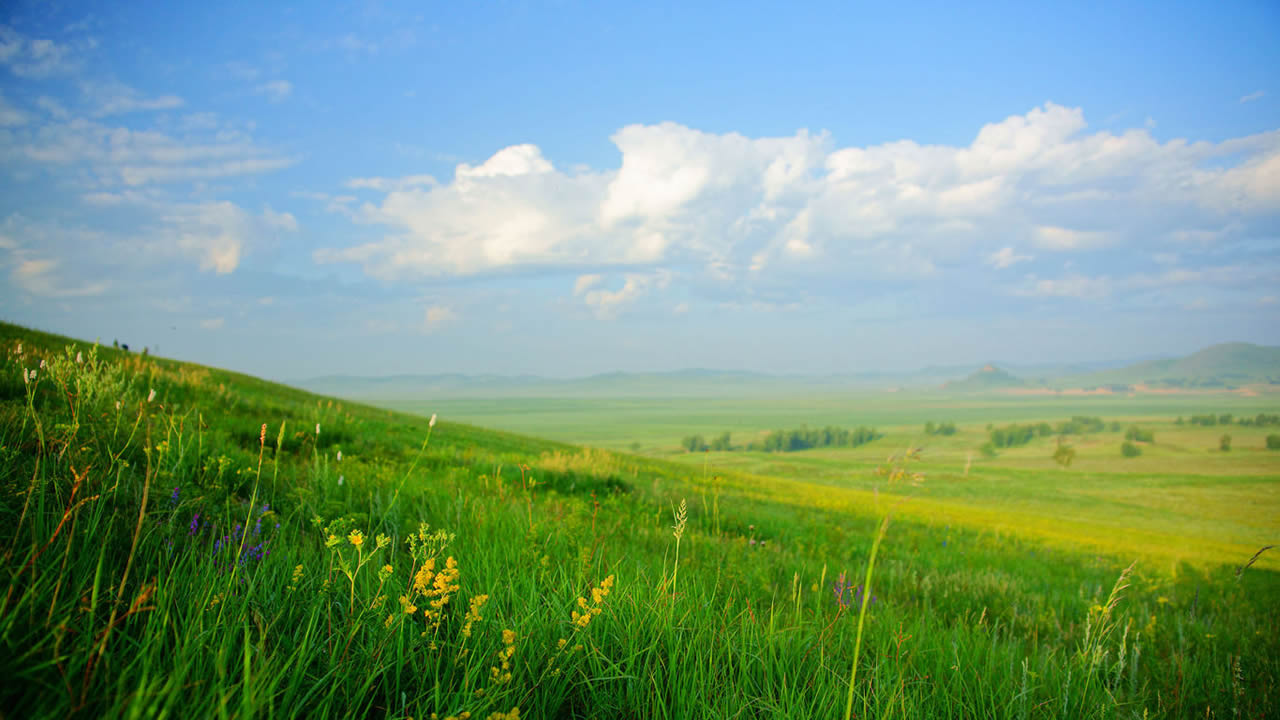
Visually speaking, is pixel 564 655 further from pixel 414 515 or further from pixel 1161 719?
pixel 1161 719

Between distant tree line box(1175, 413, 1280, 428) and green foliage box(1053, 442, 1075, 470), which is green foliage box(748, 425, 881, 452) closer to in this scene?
green foliage box(1053, 442, 1075, 470)

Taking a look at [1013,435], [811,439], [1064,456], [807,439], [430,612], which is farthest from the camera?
[811,439]

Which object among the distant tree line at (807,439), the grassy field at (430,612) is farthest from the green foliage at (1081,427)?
the grassy field at (430,612)

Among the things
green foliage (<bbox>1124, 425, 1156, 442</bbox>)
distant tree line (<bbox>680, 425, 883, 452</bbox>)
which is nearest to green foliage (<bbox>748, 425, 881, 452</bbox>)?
distant tree line (<bbox>680, 425, 883, 452</bbox>)

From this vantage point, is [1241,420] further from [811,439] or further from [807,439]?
[807,439]

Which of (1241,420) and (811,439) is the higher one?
(1241,420)

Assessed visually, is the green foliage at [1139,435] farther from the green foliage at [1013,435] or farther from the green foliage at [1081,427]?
Result: the green foliage at [1013,435]

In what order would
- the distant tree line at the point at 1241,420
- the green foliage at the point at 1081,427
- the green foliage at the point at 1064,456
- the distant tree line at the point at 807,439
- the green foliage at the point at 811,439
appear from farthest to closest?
the green foliage at the point at 811,439 → the distant tree line at the point at 807,439 → the green foliage at the point at 1081,427 → the green foliage at the point at 1064,456 → the distant tree line at the point at 1241,420

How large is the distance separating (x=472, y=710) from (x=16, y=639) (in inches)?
48.5

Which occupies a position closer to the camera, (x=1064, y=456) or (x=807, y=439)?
(x=1064, y=456)

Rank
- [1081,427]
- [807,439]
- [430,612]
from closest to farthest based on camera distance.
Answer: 1. [430,612]
2. [1081,427]
3. [807,439]

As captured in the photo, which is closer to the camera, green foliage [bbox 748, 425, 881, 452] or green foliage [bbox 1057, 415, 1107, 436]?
green foliage [bbox 1057, 415, 1107, 436]

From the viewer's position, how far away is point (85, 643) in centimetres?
144

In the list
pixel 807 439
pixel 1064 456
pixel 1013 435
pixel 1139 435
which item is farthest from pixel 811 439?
pixel 1139 435
